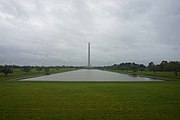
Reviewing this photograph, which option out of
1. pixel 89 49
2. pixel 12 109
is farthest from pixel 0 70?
pixel 89 49

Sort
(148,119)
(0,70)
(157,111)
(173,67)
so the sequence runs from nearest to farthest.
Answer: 1. (148,119)
2. (157,111)
3. (0,70)
4. (173,67)

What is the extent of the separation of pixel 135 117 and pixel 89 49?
116 m

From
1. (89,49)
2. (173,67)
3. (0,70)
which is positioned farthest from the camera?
(89,49)

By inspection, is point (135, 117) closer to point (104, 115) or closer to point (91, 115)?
point (104, 115)

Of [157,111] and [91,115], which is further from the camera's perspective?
[157,111]

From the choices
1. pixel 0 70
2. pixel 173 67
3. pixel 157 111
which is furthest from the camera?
pixel 173 67

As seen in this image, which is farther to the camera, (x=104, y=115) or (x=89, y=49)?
(x=89, y=49)

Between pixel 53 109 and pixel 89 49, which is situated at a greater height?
pixel 89 49

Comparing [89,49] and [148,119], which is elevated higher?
[89,49]

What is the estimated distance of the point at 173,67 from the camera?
2045 inches

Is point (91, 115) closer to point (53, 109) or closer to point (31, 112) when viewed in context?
point (53, 109)

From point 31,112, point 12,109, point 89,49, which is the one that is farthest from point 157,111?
point 89,49

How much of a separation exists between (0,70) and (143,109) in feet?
147

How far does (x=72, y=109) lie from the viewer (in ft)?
29.1
